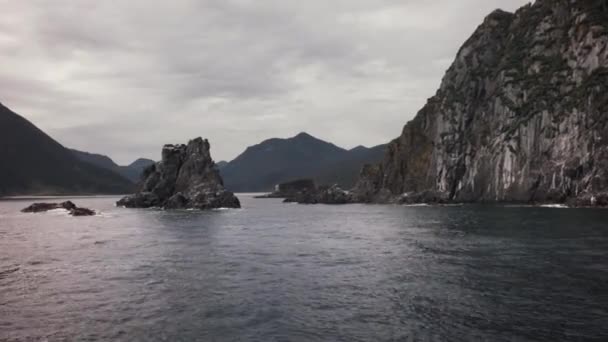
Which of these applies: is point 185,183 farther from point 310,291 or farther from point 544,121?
point 310,291

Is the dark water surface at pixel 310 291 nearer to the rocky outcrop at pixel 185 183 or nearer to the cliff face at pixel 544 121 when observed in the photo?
the cliff face at pixel 544 121

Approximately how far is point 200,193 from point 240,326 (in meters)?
140

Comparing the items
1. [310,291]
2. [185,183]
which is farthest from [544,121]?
[310,291]

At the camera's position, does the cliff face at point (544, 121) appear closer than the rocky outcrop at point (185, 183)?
Yes

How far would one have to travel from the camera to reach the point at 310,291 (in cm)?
3048

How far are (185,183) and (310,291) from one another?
144955 mm

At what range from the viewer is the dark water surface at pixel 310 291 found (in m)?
22.1

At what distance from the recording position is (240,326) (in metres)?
23.0

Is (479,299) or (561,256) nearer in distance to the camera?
(479,299)

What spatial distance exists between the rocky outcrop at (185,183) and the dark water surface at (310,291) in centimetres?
10230

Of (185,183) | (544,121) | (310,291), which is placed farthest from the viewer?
(185,183)

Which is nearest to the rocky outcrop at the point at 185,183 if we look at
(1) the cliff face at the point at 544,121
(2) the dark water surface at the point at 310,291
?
(1) the cliff face at the point at 544,121

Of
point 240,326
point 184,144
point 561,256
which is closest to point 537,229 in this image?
point 561,256

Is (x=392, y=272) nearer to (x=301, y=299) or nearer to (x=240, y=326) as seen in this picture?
(x=301, y=299)
